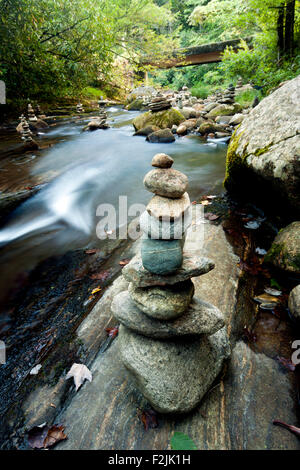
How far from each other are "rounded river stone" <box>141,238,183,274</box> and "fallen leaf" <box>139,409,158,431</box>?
1.05 m

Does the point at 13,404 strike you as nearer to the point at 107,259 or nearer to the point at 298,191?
the point at 107,259

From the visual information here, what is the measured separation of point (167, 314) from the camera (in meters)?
1.90

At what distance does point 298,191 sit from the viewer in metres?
3.35

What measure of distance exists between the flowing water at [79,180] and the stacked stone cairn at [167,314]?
9.09ft

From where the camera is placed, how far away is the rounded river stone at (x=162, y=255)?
1849 mm

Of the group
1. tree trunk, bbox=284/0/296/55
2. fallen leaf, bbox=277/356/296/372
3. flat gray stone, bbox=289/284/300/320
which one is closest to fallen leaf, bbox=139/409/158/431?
fallen leaf, bbox=277/356/296/372

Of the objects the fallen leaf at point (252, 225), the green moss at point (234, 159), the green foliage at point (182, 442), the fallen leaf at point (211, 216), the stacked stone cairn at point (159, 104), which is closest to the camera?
the green foliage at point (182, 442)

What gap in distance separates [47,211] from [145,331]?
15.6 ft

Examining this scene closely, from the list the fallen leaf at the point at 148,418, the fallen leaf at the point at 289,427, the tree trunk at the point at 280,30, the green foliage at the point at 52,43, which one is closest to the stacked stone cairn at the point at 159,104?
the green foliage at the point at 52,43

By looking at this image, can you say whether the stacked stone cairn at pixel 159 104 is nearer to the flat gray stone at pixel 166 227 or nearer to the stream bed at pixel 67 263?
the stream bed at pixel 67 263

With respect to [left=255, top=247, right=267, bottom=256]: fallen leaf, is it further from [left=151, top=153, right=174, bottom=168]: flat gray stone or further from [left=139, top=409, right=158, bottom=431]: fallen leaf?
[left=139, top=409, right=158, bottom=431]: fallen leaf

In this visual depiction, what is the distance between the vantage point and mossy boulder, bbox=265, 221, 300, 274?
9.82ft

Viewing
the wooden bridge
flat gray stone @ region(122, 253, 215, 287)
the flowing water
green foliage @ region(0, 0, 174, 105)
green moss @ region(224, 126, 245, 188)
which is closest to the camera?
flat gray stone @ region(122, 253, 215, 287)
